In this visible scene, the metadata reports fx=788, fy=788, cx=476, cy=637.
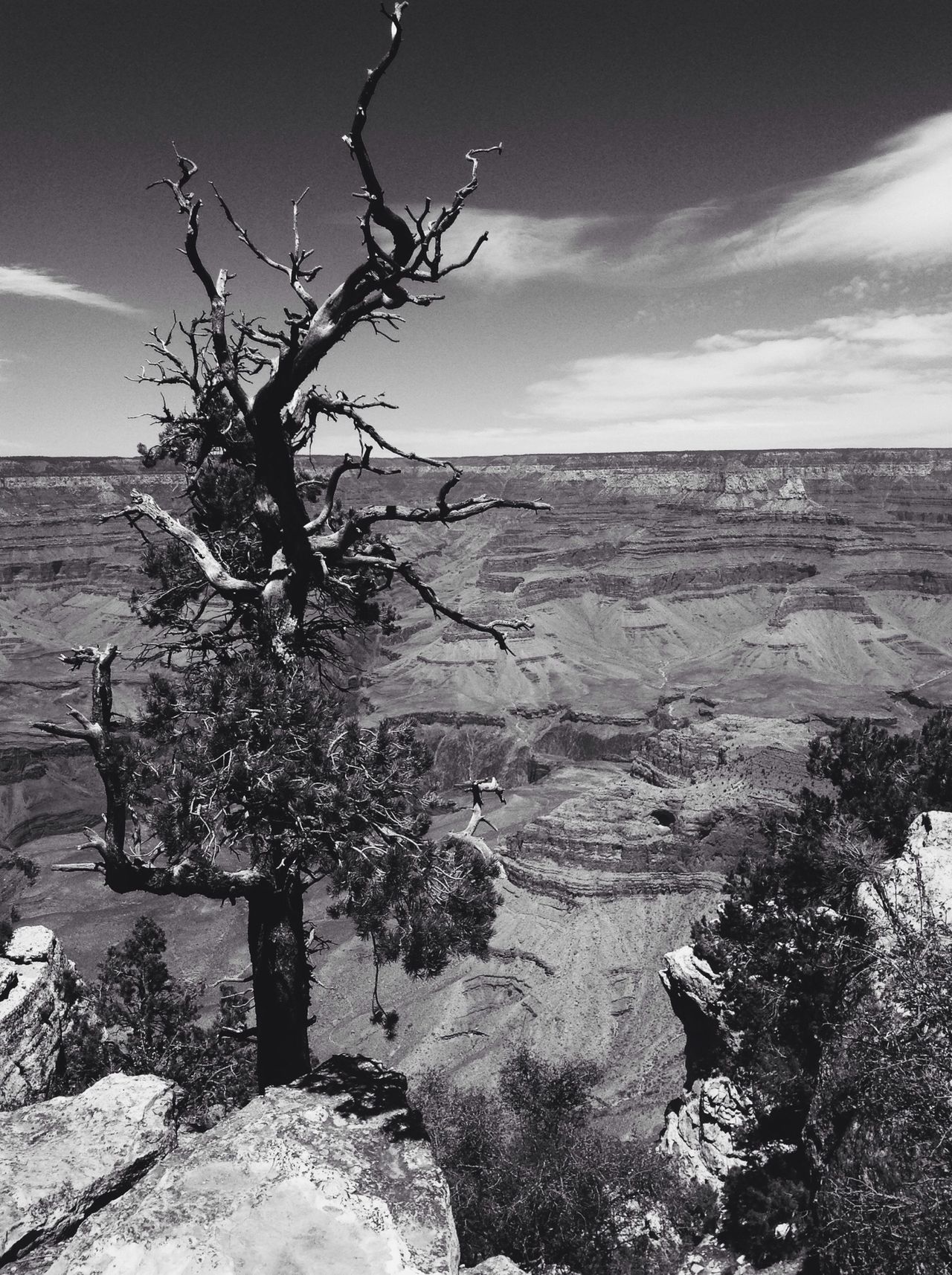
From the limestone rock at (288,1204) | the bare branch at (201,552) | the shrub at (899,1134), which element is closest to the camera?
the limestone rock at (288,1204)

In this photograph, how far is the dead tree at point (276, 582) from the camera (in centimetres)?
709

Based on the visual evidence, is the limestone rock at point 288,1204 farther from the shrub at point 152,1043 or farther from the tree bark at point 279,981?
the shrub at point 152,1043

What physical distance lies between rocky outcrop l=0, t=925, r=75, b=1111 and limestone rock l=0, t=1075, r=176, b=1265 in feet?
11.2

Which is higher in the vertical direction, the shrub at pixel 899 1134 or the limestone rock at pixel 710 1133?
the shrub at pixel 899 1134

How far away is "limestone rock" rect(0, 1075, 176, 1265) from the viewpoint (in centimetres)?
725

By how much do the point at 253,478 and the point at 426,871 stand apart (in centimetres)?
576

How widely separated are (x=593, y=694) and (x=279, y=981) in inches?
3951

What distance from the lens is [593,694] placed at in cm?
10725

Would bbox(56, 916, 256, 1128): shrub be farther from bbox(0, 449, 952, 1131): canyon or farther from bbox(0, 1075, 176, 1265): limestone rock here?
bbox(0, 449, 952, 1131): canyon

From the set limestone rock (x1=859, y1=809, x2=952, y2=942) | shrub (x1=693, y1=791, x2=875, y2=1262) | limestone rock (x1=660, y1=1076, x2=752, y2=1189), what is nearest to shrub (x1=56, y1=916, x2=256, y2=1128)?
shrub (x1=693, y1=791, x2=875, y2=1262)

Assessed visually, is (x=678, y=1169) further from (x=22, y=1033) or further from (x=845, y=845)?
(x=22, y=1033)

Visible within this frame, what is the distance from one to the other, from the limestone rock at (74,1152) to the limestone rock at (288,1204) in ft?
1.44

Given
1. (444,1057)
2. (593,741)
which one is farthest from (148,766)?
(593,741)

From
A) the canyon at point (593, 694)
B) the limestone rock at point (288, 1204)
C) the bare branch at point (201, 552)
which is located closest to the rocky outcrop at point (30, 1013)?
the canyon at point (593, 694)
